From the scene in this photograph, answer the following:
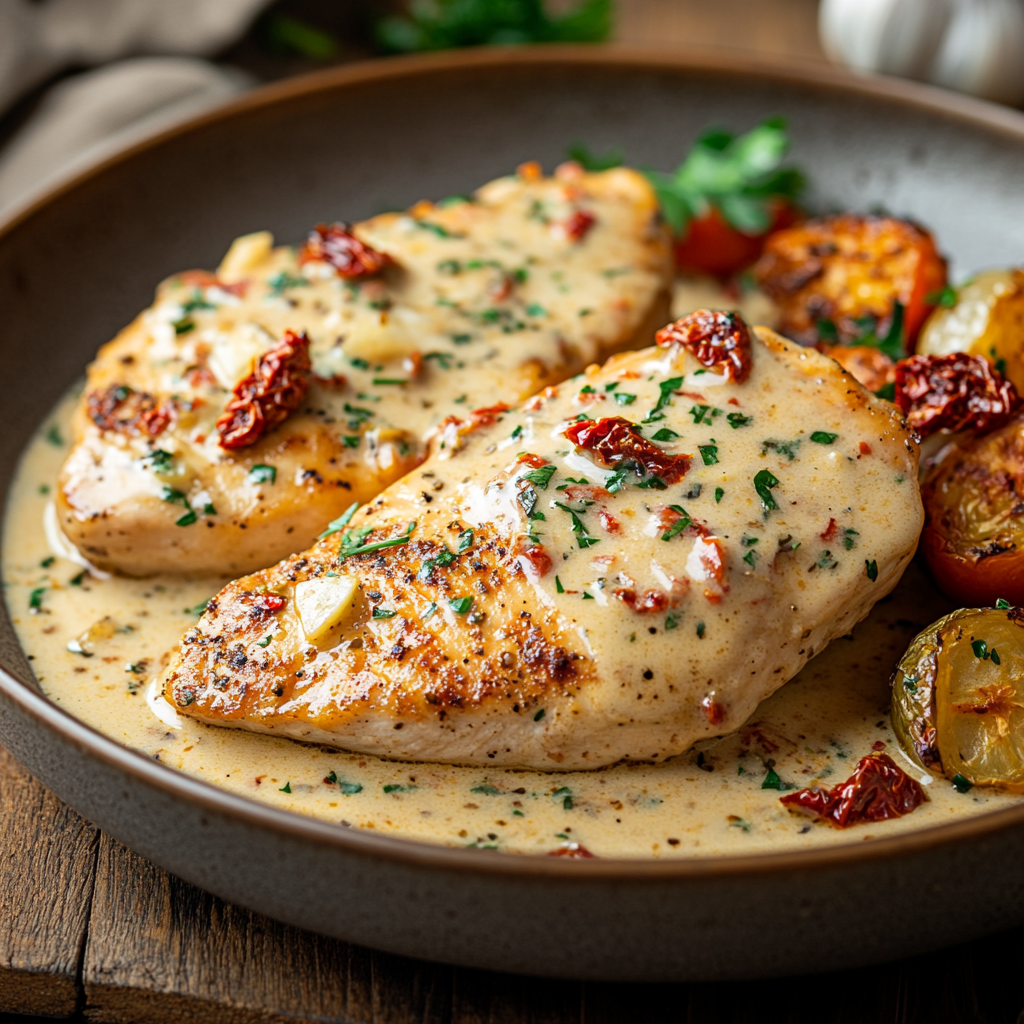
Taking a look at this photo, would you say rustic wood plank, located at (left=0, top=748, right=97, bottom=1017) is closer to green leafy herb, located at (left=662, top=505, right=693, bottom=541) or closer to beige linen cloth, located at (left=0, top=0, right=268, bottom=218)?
green leafy herb, located at (left=662, top=505, right=693, bottom=541)

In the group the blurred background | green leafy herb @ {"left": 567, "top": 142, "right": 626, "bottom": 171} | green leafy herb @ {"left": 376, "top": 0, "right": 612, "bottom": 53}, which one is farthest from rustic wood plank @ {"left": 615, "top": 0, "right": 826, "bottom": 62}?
green leafy herb @ {"left": 567, "top": 142, "right": 626, "bottom": 171}

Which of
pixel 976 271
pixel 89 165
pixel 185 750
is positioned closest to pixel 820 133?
pixel 976 271

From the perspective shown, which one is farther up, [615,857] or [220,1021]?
[615,857]

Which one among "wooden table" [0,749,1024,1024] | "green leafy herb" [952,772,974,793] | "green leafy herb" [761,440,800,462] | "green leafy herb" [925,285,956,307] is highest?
"green leafy herb" [925,285,956,307]

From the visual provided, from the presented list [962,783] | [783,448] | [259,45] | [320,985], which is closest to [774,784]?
[962,783]

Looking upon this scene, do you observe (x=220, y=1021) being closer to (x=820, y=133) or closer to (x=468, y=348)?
(x=468, y=348)

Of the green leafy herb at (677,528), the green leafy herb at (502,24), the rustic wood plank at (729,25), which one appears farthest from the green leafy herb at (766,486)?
the rustic wood plank at (729,25)

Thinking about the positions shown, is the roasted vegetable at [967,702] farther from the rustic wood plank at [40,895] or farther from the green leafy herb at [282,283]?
the green leafy herb at [282,283]
